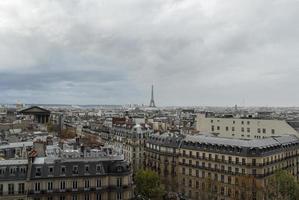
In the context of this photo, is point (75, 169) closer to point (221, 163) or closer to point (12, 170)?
point (12, 170)

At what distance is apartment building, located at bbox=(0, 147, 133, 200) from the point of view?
54219 mm

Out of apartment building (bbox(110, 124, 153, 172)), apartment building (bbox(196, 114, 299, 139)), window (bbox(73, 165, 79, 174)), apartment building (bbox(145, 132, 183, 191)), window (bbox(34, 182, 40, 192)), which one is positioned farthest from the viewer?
apartment building (bbox(196, 114, 299, 139))

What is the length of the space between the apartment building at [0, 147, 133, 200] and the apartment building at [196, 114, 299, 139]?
59436mm

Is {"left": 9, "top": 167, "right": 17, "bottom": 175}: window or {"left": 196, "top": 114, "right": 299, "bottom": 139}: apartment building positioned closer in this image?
{"left": 9, "top": 167, "right": 17, "bottom": 175}: window

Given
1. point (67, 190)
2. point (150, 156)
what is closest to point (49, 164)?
point (67, 190)

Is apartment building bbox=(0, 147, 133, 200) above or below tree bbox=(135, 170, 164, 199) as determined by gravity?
above

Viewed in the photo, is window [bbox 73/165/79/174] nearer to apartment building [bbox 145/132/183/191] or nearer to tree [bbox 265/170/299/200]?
tree [bbox 265/170/299/200]

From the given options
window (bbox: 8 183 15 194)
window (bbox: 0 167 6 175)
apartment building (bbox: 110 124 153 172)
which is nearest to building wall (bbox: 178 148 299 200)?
apartment building (bbox: 110 124 153 172)

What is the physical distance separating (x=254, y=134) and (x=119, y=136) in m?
38.3

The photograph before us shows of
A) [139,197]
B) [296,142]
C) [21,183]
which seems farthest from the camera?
[296,142]

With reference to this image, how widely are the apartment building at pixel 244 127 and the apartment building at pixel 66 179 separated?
195 ft

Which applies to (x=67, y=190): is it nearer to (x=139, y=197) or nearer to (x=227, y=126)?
(x=139, y=197)

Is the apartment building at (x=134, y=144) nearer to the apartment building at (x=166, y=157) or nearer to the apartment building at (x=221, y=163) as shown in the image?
the apartment building at (x=166, y=157)

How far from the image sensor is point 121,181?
57.8m
